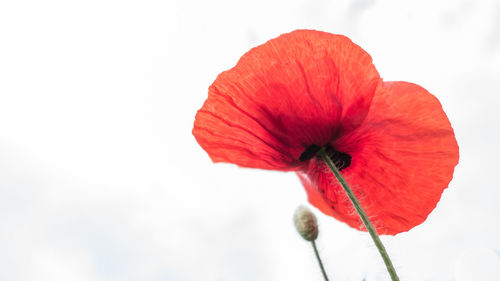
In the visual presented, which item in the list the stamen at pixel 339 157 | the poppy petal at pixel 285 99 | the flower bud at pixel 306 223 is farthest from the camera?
the flower bud at pixel 306 223

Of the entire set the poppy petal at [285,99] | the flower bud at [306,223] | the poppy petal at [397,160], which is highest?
the poppy petal at [285,99]

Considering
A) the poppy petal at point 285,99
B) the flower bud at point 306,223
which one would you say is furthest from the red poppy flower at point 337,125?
the flower bud at point 306,223

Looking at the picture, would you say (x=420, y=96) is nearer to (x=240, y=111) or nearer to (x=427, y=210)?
(x=427, y=210)

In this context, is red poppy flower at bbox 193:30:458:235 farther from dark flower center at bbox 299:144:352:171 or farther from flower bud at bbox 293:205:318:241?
flower bud at bbox 293:205:318:241

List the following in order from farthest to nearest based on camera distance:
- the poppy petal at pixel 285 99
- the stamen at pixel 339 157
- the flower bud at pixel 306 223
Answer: the flower bud at pixel 306 223 < the stamen at pixel 339 157 < the poppy petal at pixel 285 99

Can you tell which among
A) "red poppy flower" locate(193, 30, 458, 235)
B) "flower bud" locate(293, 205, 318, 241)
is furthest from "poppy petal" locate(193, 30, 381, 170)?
"flower bud" locate(293, 205, 318, 241)

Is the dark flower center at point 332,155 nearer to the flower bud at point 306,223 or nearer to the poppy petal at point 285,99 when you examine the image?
the poppy petal at point 285,99

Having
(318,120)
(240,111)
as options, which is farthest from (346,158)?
(240,111)
